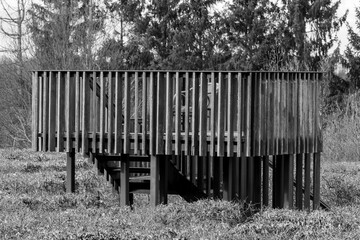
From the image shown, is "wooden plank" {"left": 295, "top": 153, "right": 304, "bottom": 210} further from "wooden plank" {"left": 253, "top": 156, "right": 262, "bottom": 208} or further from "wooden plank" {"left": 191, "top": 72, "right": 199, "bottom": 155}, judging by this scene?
"wooden plank" {"left": 191, "top": 72, "right": 199, "bottom": 155}

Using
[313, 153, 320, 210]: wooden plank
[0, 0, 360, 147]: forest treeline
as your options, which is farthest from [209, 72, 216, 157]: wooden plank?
[0, 0, 360, 147]: forest treeline

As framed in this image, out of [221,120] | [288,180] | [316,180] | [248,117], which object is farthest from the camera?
[316,180]

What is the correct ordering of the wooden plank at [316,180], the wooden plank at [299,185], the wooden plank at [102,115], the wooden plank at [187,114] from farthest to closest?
1. the wooden plank at [316,180]
2. the wooden plank at [299,185]
3. the wooden plank at [102,115]
4. the wooden plank at [187,114]

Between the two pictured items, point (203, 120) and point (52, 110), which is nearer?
point (203, 120)

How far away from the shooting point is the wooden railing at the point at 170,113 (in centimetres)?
1405

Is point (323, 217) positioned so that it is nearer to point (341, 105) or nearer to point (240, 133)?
point (240, 133)

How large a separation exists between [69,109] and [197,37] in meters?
35.2

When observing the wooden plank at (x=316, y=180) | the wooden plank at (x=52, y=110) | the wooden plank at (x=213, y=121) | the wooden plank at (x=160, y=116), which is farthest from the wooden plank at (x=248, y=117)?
the wooden plank at (x=316, y=180)

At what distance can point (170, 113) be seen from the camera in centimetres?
1432

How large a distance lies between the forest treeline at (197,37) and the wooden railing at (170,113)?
2632 centimetres

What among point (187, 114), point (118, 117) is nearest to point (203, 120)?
point (187, 114)

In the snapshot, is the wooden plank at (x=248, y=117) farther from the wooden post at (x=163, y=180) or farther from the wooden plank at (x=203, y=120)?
the wooden post at (x=163, y=180)

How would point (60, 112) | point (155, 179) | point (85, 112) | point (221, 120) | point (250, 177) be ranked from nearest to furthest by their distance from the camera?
point (221, 120), point (155, 179), point (85, 112), point (60, 112), point (250, 177)

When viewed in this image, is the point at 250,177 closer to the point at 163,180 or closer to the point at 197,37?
the point at 163,180
